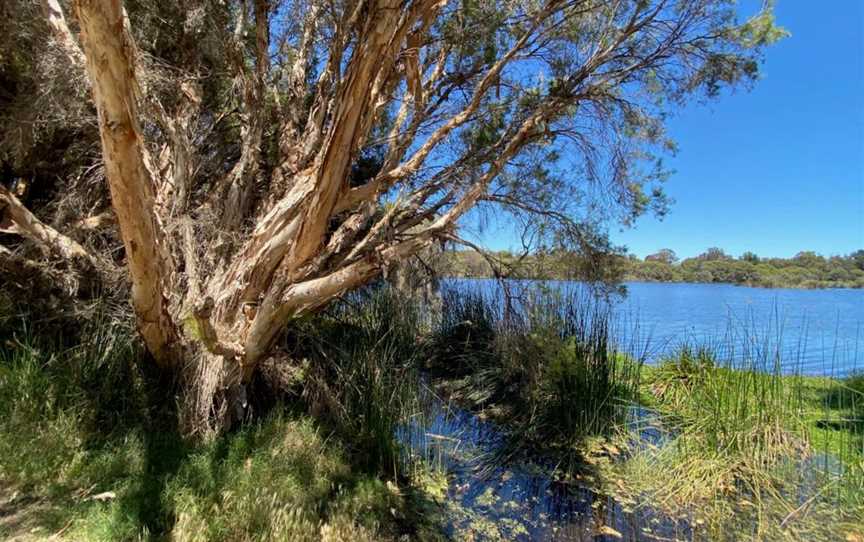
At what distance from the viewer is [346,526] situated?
8.36 feet

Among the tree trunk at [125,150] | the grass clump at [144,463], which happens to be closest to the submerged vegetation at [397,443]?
the grass clump at [144,463]

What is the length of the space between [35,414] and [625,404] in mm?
5016

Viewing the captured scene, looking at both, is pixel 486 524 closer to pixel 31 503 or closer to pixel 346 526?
pixel 346 526

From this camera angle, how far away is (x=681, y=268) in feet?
56.3

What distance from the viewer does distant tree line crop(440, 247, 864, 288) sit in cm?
538

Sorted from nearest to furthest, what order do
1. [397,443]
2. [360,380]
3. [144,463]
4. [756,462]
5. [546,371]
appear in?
[144,463] < [756,462] < [397,443] < [360,380] < [546,371]

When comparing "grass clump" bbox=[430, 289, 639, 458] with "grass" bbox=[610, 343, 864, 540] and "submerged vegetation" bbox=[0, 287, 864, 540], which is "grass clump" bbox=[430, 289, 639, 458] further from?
"grass" bbox=[610, 343, 864, 540]

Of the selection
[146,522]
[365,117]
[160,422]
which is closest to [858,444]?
[365,117]

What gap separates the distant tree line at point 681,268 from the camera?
212 inches

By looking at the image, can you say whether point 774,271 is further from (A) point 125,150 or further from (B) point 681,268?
(A) point 125,150

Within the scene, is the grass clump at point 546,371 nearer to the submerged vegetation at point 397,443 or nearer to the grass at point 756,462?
the submerged vegetation at point 397,443

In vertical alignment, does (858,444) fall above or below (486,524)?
above

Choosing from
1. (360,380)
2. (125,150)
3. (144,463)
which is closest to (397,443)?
(360,380)

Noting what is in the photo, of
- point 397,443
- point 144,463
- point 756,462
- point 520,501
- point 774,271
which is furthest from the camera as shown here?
point 774,271
